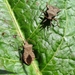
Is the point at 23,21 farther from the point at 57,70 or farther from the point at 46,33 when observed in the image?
the point at 57,70

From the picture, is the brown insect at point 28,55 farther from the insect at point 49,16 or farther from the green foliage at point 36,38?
the insect at point 49,16

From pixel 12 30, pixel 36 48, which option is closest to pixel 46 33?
pixel 36 48

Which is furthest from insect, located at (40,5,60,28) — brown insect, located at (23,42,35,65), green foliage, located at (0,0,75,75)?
brown insect, located at (23,42,35,65)

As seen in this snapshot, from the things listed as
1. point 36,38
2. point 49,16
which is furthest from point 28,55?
point 49,16

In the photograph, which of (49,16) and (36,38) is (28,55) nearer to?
(36,38)

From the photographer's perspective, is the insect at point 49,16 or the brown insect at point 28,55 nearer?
the brown insect at point 28,55

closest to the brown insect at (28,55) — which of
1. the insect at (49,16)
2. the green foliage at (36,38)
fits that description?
the green foliage at (36,38)
